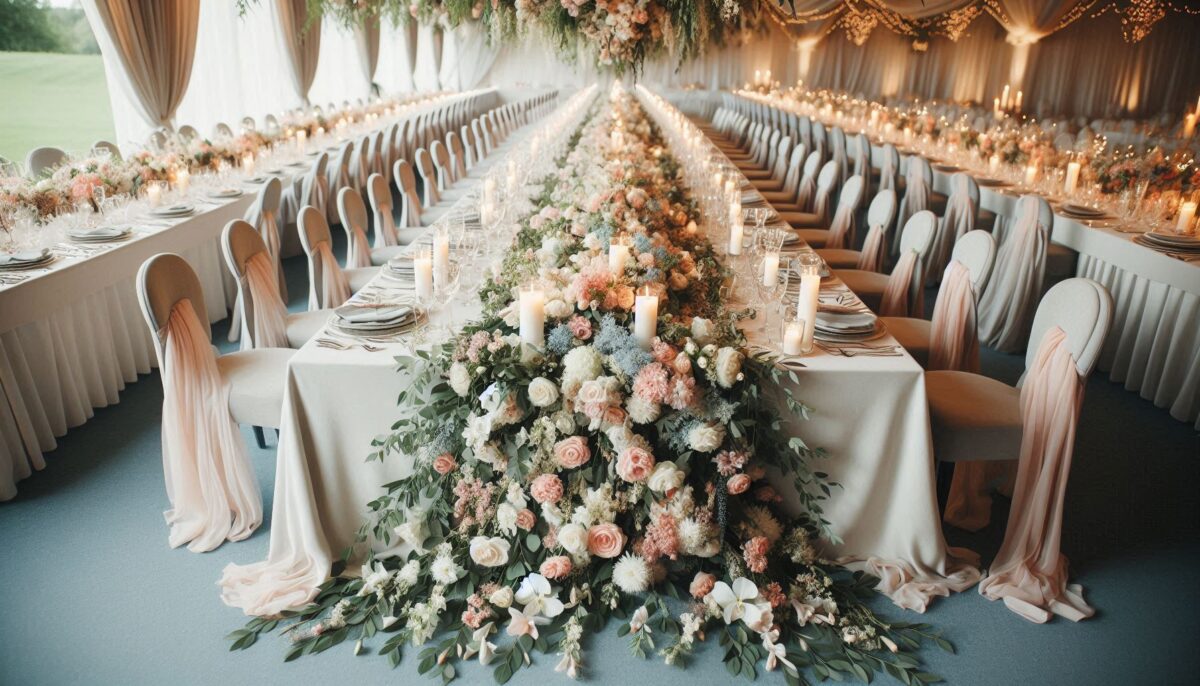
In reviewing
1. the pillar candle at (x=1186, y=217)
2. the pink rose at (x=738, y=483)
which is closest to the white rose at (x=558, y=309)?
the pink rose at (x=738, y=483)

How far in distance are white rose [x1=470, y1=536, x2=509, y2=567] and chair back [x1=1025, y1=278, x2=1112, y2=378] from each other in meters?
2.01

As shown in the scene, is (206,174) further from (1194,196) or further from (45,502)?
(1194,196)

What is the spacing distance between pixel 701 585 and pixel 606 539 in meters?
0.37

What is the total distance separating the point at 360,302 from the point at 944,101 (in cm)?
1802

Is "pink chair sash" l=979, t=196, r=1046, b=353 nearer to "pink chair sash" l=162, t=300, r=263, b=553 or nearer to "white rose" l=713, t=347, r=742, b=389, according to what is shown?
"white rose" l=713, t=347, r=742, b=389

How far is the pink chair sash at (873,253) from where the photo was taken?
192 inches

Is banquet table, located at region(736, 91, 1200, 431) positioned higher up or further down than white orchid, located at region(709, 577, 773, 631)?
higher up

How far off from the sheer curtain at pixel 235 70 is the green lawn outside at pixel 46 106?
2616 millimetres

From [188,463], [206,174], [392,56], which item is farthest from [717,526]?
[392,56]

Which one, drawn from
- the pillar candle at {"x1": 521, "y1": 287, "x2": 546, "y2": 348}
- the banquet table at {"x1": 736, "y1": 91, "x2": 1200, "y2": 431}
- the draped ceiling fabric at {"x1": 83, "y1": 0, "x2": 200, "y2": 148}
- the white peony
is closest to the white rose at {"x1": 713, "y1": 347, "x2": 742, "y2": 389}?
the white peony

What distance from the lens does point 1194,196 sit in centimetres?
445

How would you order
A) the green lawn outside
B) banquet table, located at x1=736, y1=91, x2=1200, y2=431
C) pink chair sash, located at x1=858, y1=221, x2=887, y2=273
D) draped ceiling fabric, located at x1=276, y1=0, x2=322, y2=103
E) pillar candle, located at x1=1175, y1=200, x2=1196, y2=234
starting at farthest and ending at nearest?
the green lawn outside
draped ceiling fabric, located at x1=276, y1=0, x2=322, y2=103
pink chair sash, located at x1=858, y1=221, x2=887, y2=273
pillar candle, located at x1=1175, y1=200, x2=1196, y2=234
banquet table, located at x1=736, y1=91, x2=1200, y2=431

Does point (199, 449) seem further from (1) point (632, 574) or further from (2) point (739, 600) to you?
(2) point (739, 600)

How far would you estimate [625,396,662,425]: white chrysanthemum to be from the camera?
6.97ft
